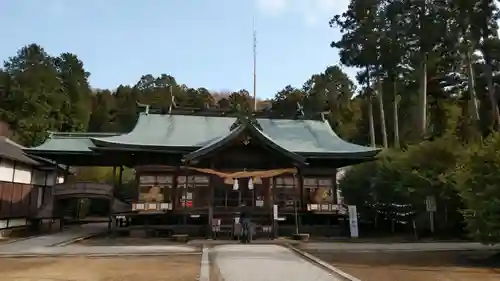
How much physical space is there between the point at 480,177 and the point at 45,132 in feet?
136

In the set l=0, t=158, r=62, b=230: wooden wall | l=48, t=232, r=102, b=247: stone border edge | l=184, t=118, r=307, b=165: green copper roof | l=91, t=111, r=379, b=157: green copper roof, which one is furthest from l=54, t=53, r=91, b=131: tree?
l=184, t=118, r=307, b=165: green copper roof

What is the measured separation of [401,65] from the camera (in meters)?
27.9

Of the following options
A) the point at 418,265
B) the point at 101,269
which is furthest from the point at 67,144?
the point at 418,265

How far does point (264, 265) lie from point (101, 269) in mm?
4339

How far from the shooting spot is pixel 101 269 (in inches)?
453

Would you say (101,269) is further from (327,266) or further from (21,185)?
(21,185)

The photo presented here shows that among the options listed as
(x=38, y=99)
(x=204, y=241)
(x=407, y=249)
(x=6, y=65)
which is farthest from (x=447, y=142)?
(x=6, y=65)

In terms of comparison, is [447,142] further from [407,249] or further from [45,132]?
[45,132]

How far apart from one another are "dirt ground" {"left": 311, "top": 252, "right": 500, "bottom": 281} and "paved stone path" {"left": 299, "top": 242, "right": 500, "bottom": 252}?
39.0 inches

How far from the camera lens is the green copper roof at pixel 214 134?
22438mm

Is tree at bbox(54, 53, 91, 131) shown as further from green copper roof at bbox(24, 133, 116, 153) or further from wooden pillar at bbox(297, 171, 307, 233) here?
wooden pillar at bbox(297, 171, 307, 233)

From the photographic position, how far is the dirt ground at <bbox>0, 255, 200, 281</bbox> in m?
10.2

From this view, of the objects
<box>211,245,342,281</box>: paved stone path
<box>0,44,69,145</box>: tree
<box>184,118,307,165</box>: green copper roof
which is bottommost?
<box>211,245,342,281</box>: paved stone path

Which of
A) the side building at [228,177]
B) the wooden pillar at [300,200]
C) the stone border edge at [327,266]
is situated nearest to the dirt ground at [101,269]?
the stone border edge at [327,266]
